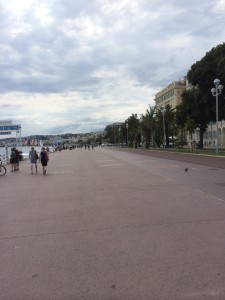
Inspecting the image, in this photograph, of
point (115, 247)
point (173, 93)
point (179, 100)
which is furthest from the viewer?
point (173, 93)

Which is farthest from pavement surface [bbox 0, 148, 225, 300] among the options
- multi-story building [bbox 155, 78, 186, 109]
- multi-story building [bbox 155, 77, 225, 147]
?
multi-story building [bbox 155, 78, 186, 109]

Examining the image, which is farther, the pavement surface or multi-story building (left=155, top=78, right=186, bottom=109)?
multi-story building (left=155, top=78, right=186, bottom=109)

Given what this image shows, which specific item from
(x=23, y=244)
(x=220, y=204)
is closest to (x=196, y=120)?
(x=220, y=204)

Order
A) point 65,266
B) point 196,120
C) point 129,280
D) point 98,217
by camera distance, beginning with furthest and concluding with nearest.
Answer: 1. point 196,120
2. point 98,217
3. point 65,266
4. point 129,280

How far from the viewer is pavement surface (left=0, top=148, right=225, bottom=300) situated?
15.7 ft

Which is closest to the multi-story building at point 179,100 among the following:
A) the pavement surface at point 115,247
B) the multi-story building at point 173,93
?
the multi-story building at point 173,93

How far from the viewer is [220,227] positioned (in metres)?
7.69

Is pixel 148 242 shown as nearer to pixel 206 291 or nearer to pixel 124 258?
pixel 124 258

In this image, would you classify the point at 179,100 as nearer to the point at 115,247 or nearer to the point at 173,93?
the point at 173,93

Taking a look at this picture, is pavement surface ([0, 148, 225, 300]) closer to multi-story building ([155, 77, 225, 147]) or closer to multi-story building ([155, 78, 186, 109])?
multi-story building ([155, 77, 225, 147])

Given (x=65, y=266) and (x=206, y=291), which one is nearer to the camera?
(x=206, y=291)

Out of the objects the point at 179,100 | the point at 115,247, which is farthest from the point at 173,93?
the point at 115,247

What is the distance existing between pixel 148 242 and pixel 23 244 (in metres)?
2.10

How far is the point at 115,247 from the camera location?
6.53 meters
